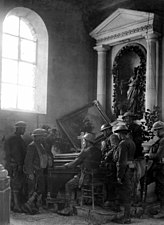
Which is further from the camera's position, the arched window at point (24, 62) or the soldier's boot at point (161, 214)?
the arched window at point (24, 62)

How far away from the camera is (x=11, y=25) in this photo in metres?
12.3

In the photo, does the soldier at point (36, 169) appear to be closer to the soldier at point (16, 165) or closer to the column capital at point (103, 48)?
the soldier at point (16, 165)

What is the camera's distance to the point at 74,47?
Answer: 43.3 feet

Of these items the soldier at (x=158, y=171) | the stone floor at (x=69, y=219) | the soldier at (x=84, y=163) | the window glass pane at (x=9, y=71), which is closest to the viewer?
the stone floor at (x=69, y=219)

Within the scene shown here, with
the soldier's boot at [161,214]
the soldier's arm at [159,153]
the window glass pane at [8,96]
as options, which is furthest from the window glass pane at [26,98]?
the soldier's boot at [161,214]

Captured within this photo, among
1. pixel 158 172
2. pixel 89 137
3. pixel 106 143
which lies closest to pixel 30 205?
pixel 89 137

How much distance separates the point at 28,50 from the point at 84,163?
5.58 meters

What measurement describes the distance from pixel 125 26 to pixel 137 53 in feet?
2.90

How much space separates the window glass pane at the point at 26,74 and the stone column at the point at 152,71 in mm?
3642

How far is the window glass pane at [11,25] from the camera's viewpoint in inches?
479

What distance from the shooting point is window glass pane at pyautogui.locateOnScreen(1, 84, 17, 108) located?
1199cm

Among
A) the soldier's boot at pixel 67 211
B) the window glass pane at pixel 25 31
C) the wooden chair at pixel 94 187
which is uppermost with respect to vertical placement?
the window glass pane at pixel 25 31

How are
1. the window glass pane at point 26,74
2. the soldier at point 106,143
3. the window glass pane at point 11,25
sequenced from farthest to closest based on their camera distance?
the window glass pane at point 26,74
the window glass pane at point 11,25
the soldier at point 106,143

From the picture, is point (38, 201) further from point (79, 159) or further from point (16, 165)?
point (79, 159)
